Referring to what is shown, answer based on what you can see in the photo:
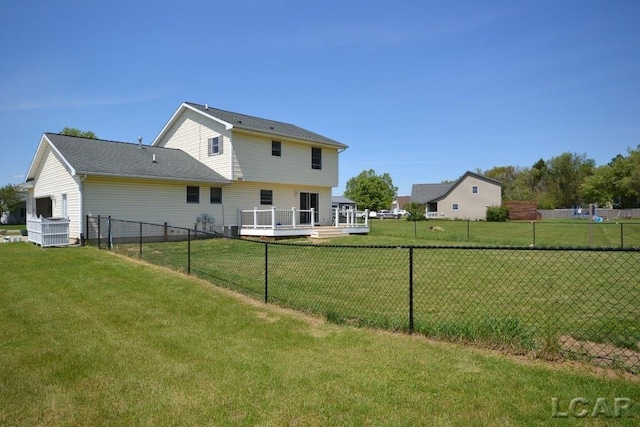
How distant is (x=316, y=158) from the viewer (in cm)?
2500

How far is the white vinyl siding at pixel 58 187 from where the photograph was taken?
16975 mm

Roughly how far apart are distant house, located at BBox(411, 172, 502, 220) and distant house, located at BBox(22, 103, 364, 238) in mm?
32642

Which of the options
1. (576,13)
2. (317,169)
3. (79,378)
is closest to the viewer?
(79,378)

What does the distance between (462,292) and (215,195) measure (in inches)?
620

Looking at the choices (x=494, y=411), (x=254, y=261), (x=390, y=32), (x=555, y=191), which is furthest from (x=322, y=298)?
(x=555, y=191)

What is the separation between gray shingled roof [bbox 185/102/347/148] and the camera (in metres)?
21.7

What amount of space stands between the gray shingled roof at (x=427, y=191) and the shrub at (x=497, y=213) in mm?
10592

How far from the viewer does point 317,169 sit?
25062 millimetres

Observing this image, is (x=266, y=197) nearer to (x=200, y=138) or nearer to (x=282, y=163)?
(x=282, y=163)

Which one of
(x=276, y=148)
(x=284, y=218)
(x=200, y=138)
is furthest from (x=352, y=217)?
(x=200, y=138)

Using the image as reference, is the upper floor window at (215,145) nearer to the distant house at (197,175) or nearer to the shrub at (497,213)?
the distant house at (197,175)

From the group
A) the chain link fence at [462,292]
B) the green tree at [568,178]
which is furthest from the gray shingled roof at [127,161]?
the green tree at [568,178]

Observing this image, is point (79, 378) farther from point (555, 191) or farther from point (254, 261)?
point (555, 191)

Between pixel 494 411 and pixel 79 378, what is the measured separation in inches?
147
